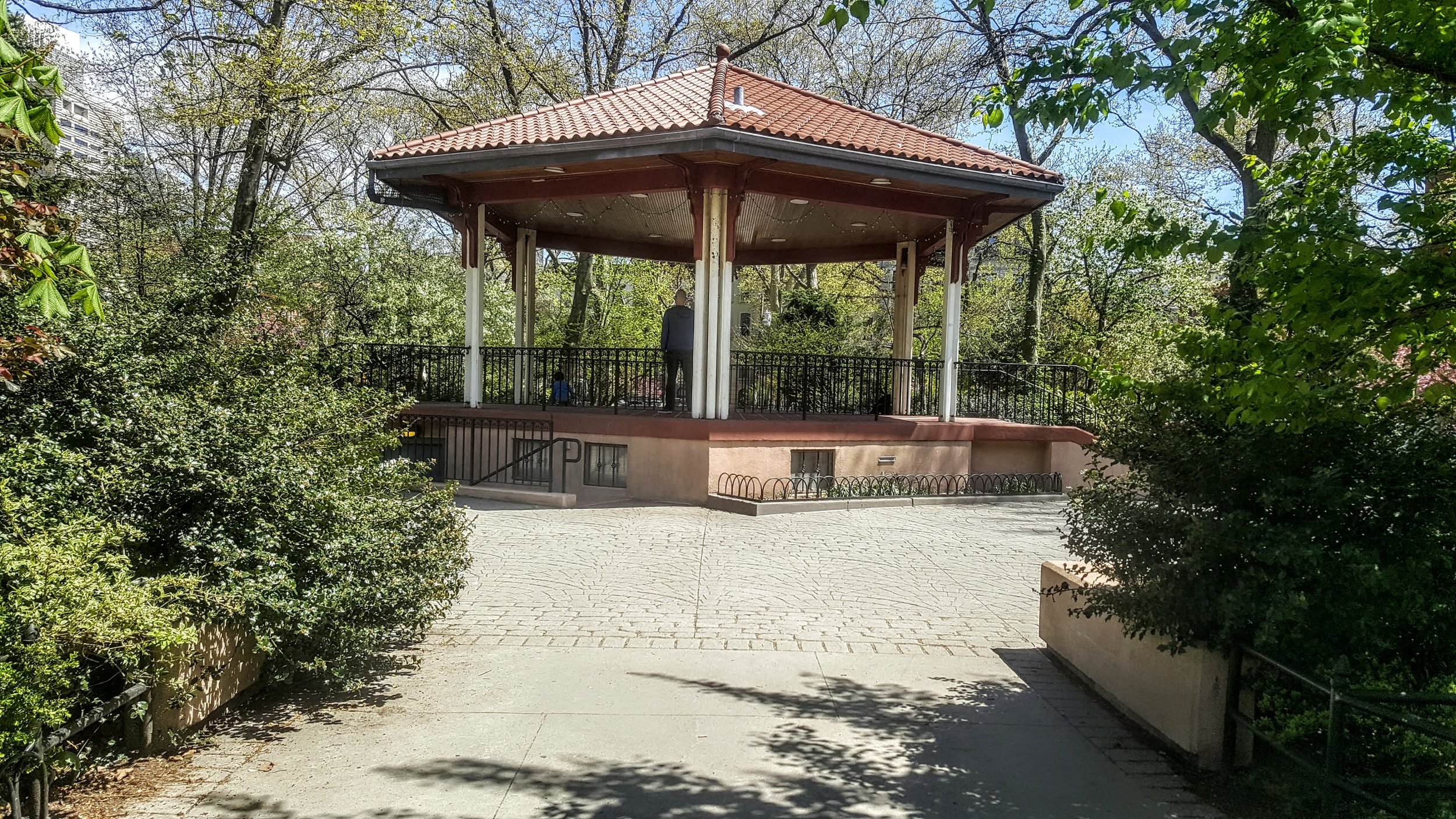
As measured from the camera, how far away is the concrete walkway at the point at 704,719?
4055 millimetres

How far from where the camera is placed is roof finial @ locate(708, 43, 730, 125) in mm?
11383

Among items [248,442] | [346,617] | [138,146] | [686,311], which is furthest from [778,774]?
[138,146]

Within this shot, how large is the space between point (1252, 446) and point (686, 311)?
34.0ft

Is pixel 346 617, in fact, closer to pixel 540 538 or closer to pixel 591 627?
pixel 591 627

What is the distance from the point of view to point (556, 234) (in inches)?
749

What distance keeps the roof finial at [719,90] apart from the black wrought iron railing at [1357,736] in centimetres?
877

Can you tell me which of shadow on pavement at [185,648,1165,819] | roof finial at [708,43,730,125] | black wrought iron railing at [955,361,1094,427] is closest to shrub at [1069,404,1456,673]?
shadow on pavement at [185,648,1165,819]

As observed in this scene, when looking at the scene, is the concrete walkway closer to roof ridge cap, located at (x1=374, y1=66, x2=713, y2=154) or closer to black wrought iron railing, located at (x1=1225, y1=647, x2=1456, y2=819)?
black wrought iron railing, located at (x1=1225, y1=647, x2=1456, y2=819)

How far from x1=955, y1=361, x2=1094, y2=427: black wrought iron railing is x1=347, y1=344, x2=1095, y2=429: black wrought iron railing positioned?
2 centimetres

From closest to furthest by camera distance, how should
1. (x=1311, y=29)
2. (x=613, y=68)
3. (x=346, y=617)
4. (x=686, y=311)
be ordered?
1. (x=1311, y=29)
2. (x=346, y=617)
3. (x=686, y=311)
4. (x=613, y=68)

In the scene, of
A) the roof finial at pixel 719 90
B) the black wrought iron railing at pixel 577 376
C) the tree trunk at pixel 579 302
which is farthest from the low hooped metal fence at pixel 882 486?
the tree trunk at pixel 579 302

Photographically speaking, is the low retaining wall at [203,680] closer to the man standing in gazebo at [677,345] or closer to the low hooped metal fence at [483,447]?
the low hooped metal fence at [483,447]

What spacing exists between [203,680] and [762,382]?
1169cm

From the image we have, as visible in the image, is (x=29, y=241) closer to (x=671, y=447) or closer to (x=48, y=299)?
(x=48, y=299)
